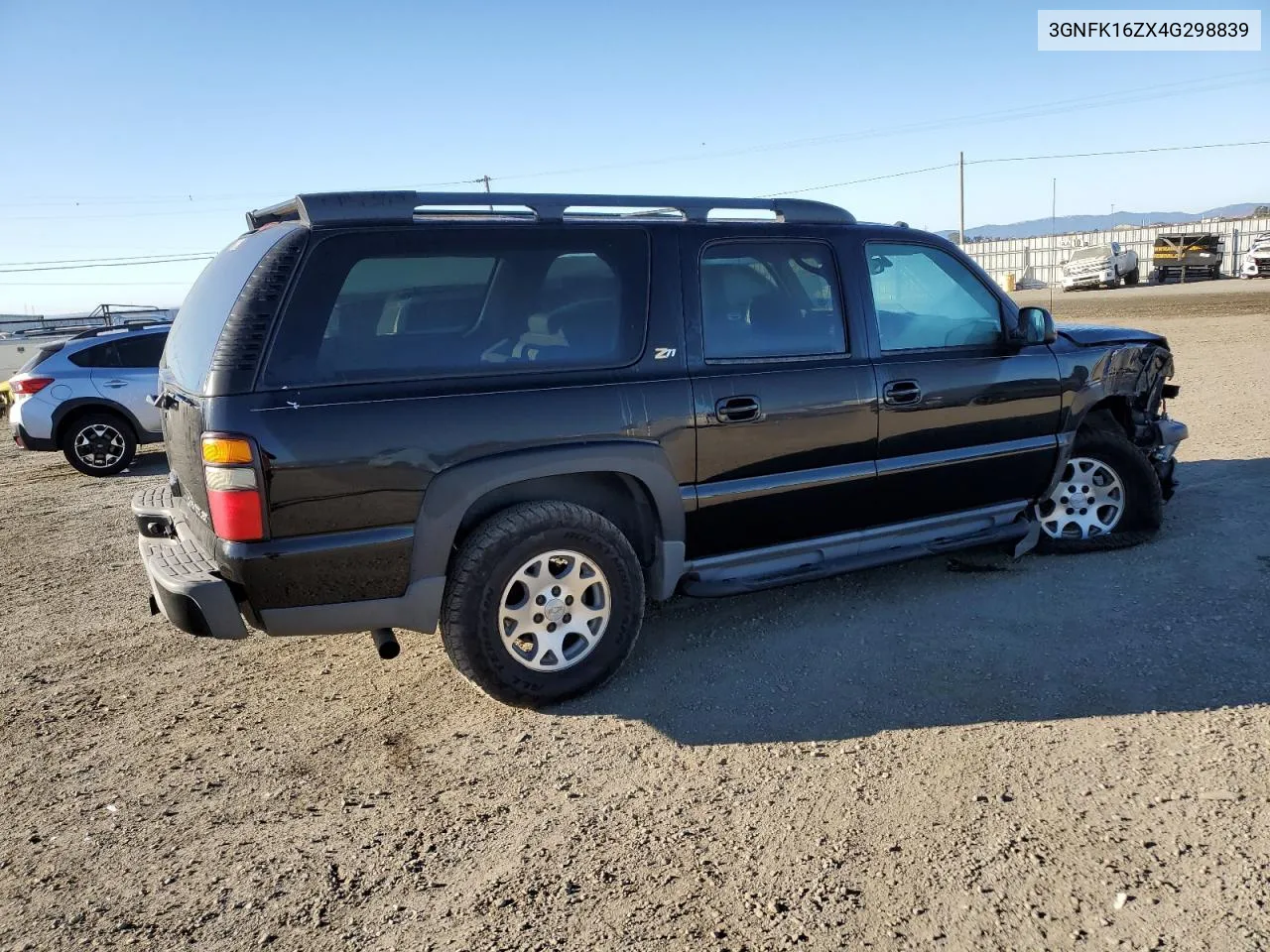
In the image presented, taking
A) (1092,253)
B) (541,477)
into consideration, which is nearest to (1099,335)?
(541,477)

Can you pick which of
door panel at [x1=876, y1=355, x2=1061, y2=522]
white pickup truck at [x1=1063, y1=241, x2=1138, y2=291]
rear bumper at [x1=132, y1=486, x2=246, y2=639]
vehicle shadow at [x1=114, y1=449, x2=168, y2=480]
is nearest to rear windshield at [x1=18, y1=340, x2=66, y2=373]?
vehicle shadow at [x1=114, y1=449, x2=168, y2=480]

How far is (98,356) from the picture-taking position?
407 inches

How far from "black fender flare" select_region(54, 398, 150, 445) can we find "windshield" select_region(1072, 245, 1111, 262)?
34.9m

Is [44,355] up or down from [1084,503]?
up

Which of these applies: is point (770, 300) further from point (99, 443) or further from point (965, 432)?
point (99, 443)

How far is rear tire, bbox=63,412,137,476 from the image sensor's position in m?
10.2

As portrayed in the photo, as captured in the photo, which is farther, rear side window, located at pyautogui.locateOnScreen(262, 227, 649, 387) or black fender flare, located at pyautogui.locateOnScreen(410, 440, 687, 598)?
black fender flare, located at pyautogui.locateOnScreen(410, 440, 687, 598)

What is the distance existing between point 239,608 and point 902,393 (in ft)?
10.0

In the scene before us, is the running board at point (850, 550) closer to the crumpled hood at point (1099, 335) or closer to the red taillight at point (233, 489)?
the crumpled hood at point (1099, 335)

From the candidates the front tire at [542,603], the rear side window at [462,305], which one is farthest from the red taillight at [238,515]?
the front tire at [542,603]

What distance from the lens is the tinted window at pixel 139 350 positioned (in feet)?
34.3

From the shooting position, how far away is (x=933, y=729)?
141 inches

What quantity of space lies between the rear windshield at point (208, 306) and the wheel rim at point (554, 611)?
1.39m

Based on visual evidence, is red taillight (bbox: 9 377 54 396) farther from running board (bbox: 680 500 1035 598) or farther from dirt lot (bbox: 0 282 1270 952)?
running board (bbox: 680 500 1035 598)
